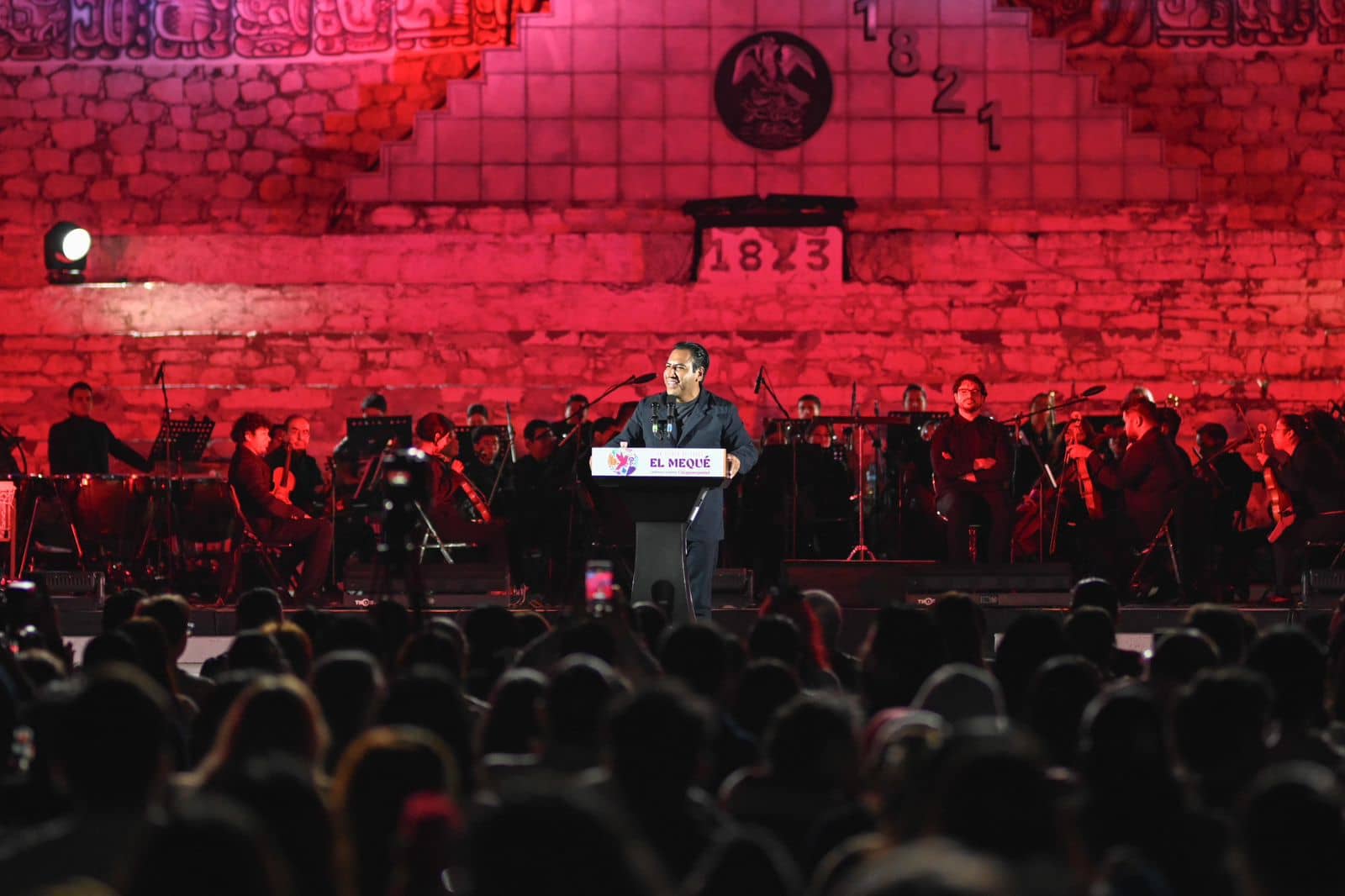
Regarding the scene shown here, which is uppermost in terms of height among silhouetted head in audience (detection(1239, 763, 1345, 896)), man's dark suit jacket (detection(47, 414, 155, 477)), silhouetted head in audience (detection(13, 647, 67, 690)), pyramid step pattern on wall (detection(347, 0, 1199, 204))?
pyramid step pattern on wall (detection(347, 0, 1199, 204))

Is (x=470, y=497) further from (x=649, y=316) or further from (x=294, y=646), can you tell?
(x=294, y=646)

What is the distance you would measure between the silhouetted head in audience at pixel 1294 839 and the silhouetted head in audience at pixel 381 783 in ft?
4.36

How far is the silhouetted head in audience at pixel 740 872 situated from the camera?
10.3ft

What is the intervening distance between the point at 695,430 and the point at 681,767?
5.25 m

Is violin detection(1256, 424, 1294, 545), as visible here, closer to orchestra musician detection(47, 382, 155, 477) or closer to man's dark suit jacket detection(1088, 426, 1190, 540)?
man's dark suit jacket detection(1088, 426, 1190, 540)

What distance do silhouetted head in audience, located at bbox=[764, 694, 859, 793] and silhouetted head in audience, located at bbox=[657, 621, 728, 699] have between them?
130cm

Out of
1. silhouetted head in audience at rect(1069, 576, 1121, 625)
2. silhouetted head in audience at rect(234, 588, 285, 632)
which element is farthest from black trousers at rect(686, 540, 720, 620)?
silhouetted head in audience at rect(234, 588, 285, 632)

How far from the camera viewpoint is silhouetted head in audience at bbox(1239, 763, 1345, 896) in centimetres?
290

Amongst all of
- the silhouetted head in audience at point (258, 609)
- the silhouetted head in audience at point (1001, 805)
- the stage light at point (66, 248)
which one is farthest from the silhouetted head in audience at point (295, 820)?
the stage light at point (66, 248)

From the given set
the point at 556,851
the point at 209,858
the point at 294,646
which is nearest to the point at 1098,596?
the point at 294,646

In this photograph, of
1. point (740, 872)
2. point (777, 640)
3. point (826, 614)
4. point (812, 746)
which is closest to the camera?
point (740, 872)

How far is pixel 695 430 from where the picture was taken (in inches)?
341

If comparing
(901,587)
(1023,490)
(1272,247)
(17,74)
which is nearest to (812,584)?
(901,587)

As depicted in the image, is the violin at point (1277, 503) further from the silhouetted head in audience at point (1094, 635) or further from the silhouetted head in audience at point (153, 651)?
the silhouetted head in audience at point (153, 651)
